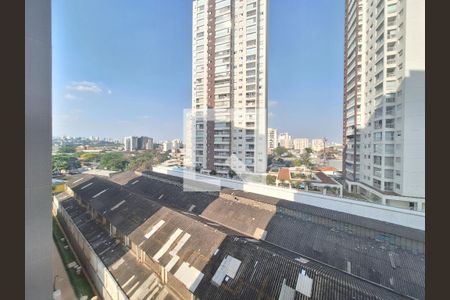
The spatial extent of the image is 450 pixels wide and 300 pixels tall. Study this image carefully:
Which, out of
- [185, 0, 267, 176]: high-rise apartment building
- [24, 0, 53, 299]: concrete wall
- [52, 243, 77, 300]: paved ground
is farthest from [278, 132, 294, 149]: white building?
[24, 0, 53, 299]: concrete wall

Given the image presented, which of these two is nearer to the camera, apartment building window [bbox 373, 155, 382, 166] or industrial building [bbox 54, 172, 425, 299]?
industrial building [bbox 54, 172, 425, 299]

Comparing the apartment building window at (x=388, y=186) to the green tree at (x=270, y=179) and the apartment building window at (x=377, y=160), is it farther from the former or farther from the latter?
the green tree at (x=270, y=179)

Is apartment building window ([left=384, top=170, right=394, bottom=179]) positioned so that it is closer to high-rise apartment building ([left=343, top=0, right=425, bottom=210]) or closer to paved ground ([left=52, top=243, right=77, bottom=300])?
high-rise apartment building ([left=343, top=0, right=425, bottom=210])

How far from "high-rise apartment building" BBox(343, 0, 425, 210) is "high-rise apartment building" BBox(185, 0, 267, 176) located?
19.7ft

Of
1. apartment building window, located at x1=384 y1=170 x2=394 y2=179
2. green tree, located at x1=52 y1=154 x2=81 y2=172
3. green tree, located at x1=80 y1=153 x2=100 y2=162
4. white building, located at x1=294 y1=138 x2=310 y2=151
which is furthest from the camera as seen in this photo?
white building, located at x1=294 y1=138 x2=310 y2=151

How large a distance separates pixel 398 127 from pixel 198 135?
37.4 feet

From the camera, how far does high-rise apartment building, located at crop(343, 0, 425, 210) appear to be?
8.38 metres

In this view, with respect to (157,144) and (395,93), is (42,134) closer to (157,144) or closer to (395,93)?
(395,93)

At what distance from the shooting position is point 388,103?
31.3 ft

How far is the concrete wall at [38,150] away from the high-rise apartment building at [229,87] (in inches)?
481

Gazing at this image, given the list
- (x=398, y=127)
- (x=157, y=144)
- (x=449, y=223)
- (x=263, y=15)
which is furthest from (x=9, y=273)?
(x=157, y=144)

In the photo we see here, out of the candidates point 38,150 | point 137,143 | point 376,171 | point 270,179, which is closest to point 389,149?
point 376,171

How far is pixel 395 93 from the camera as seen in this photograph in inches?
370

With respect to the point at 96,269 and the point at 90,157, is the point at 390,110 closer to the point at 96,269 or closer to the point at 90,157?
the point at 96,269
